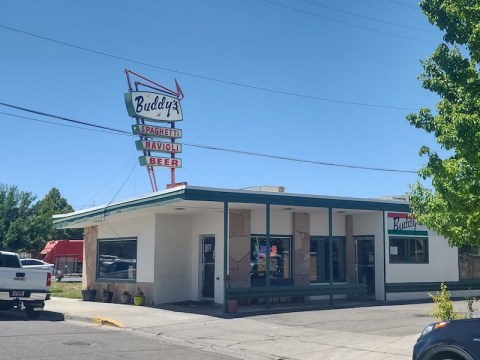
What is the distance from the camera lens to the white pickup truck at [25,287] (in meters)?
17.6

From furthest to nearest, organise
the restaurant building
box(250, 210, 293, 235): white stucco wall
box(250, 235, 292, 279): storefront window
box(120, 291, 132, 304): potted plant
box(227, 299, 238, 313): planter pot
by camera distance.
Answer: box(120, 291, 132, 304): potted plant < box(250, 210, 293, 235): white stucco wall < box(250, 235, 292, 279): storefront window < the restaurant building < box(227, 299, 238, 313): planter pot

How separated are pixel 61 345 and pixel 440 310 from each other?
7.92 meters

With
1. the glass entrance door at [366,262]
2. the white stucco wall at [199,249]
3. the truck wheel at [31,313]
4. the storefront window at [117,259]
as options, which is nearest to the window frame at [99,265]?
the storefront window at [117,259]

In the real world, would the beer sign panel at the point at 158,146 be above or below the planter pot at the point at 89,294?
above

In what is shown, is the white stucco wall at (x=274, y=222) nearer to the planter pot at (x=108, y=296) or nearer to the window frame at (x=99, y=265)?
the window frame at (x=99, y=265)

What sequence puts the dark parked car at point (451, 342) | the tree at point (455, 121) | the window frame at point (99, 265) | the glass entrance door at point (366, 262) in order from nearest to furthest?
1. the dark parked car at point (451, 342)
2. the tree at point (455, 121)
3. the window frame at point (99, 265)
4. the glass entrance door at point (366, 262)

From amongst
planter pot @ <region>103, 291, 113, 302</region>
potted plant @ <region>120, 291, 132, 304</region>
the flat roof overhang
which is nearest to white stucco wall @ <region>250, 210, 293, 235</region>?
the flat roof overhang

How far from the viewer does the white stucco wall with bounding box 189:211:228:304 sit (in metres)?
21.3

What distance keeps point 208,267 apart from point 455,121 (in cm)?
1426

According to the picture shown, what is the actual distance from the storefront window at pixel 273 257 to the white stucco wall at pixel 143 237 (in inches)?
147

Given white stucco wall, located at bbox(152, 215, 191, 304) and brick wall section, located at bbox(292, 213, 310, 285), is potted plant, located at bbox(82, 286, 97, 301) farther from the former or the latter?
brick wall section, located at bbox(292, 213, 310, 285)

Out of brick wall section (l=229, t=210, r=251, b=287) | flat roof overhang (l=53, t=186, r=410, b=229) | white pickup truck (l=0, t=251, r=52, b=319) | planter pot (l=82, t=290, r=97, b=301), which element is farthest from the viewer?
planter pot (l=82, t=290, r=97, b=301)

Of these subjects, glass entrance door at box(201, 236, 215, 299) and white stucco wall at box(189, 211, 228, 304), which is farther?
glass entrance door at box(201, 236, 215, 299)

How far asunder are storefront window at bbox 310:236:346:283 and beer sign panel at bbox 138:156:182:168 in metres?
10.9
